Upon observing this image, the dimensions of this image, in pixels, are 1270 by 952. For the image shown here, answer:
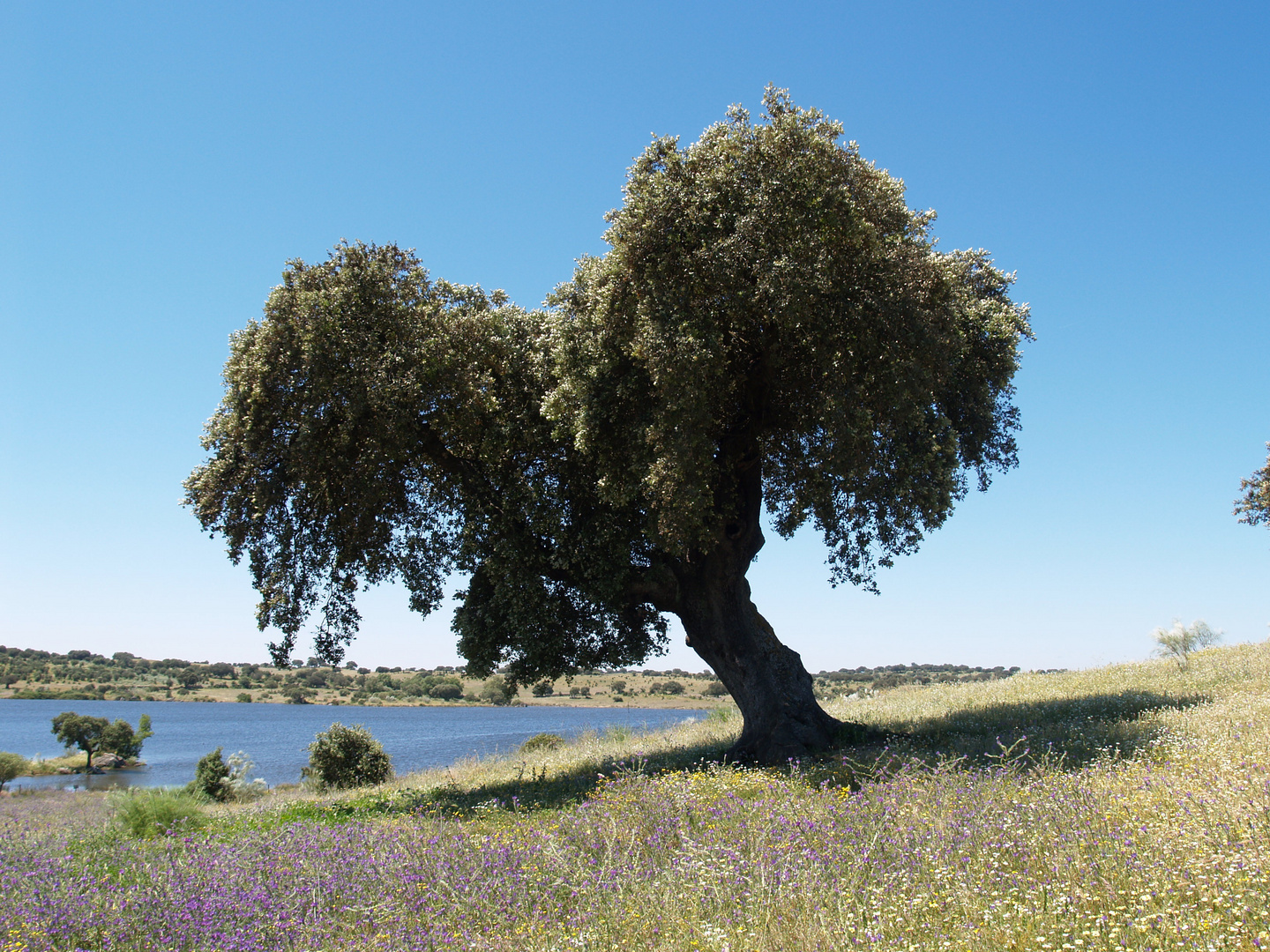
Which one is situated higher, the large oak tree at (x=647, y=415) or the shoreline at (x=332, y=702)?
the large oak tree at (x=647, y=415)

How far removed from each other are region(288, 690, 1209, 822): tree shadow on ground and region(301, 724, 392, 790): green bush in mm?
7645

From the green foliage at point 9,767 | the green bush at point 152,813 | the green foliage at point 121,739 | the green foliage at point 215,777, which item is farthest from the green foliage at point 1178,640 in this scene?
the green foliage at point 121,739

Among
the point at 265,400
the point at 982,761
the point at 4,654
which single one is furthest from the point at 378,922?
the point at 4,654

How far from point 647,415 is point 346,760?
62.3 ft

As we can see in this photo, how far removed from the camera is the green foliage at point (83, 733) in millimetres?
54281

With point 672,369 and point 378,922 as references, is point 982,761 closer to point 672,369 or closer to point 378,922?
point 672,369

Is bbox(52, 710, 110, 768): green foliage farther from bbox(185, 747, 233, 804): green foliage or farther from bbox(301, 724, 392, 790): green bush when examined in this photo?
bbox(301, 724, 392, 790): green bush

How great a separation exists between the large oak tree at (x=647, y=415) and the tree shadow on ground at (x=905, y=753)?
1881 mm

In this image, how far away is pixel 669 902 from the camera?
211 inches

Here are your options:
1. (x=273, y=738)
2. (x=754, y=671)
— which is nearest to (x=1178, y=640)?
(x=754, y=671)

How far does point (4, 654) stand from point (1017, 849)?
254 metres

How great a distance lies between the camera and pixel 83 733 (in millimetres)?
54562

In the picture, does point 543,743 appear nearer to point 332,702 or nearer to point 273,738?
point 273,738

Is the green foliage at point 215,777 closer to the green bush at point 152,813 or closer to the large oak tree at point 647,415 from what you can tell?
the large oak tree at point 647,415
